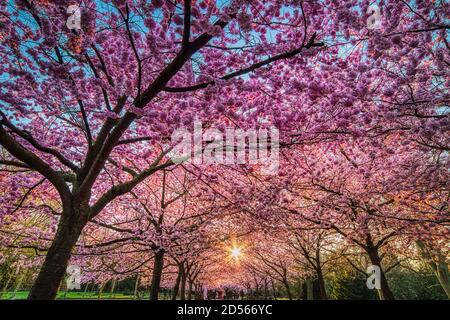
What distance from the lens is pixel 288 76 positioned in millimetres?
5805

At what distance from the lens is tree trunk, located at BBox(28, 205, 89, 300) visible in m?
4.39

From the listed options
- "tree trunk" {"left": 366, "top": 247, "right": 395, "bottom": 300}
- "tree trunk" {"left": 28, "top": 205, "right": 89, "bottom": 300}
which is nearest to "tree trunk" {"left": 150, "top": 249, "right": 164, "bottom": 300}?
"tree trunk" {"left": 28, "top": 205, "right": 89, "bottom": 300}

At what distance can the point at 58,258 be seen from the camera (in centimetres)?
458

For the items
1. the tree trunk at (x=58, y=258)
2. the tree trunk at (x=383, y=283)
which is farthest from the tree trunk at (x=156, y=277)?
the tree trunk at (x=383, y=283)

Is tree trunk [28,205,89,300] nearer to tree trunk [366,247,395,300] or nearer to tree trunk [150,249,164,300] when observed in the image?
tree trunk [150,249,164,300]

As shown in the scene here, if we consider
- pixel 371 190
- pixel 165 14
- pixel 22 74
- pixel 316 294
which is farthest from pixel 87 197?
pixel 316 294

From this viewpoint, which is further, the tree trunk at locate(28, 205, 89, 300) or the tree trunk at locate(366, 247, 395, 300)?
the tree trunk at locate(366, 247, 395, 300)

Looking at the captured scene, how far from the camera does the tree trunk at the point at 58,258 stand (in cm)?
439

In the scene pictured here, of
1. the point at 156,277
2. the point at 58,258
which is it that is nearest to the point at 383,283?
the point at 156,277

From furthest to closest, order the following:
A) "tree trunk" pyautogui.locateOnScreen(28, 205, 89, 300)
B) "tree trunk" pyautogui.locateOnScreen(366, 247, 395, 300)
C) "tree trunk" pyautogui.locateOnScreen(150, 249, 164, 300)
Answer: "tree trunk" pyautogui.locateOnScreen(150, 249, 164, 300), "tree trunk" pyautogui.locateOnScreen(366, 247, 395, 300), "tree trunk" pyautogui.locateOnScreen(28, 205, 89, 300)

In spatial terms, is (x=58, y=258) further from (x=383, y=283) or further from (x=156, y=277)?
(x=383, y=283)

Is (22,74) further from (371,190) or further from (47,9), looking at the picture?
(371,190)

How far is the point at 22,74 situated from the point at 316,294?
34.4 m
